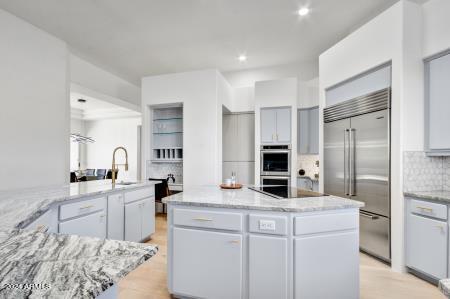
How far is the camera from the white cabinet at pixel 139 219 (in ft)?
10.1

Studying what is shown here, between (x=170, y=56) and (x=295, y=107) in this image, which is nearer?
(x=295, y=107)

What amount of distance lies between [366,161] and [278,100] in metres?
2.14

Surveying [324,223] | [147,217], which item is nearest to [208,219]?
[324,223]

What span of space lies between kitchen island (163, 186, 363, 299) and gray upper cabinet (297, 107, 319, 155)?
2.81 meters

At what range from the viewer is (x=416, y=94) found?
258cm

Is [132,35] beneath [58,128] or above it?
above

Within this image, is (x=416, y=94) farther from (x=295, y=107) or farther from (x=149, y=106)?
(x=149, y=106)

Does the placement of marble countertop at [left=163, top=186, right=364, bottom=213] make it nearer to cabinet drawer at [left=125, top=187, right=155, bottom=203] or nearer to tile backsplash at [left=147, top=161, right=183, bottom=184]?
cabinet drawer at [left=125, top=187, right=155, bottom=203]

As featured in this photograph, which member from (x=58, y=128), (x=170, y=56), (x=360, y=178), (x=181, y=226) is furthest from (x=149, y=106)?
(x=360, y=178)

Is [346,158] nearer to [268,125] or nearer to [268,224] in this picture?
[268,125]

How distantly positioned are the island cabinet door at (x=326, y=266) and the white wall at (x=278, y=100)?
2.71 m

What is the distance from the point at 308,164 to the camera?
16.1 ft

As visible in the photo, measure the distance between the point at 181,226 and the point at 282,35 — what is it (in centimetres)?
357

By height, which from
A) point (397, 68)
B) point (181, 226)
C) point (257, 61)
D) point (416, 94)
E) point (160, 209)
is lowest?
point (160, 209)
